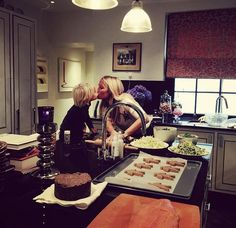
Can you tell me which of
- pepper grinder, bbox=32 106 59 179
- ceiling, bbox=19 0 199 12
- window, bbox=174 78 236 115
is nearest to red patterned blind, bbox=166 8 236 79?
window, bbox=174 78 236 115

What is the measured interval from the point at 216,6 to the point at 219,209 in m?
2.65

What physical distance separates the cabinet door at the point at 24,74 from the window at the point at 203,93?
213 centimetres

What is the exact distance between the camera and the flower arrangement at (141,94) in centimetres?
420

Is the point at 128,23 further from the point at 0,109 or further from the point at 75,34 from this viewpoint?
the point at 75,34

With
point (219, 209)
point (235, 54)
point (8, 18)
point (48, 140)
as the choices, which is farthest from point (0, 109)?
point (235, 54)

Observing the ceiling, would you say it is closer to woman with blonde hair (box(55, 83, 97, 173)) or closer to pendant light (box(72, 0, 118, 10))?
woman with blonde hair (box(55, 83, 97, 173))

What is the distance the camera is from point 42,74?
4664mm

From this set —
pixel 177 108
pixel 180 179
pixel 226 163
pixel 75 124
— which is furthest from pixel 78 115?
pixel 226 163

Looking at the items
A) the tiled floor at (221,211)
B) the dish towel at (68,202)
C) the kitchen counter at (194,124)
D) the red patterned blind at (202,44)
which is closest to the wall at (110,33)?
the red patterned blind at (202,44)

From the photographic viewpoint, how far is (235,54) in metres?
3.94

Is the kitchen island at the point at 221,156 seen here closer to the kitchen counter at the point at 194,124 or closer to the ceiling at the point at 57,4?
the kitchen counter at the point at 194,124

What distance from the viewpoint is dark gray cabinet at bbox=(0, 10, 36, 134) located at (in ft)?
11.1

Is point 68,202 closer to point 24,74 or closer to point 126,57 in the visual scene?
point 24,74

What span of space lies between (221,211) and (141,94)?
1861 millimetres
